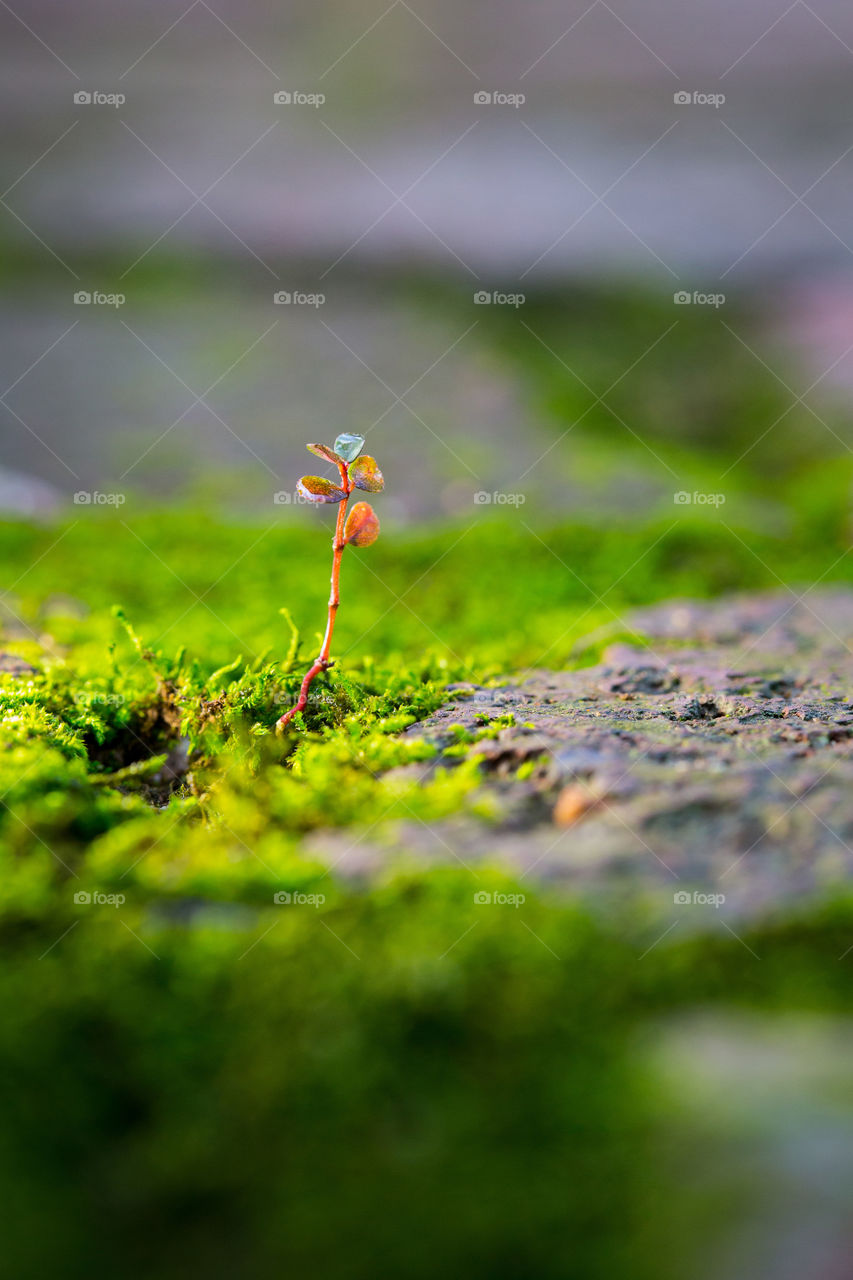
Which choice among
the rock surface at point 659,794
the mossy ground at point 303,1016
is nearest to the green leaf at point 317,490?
the mossy ground at point 303,1016

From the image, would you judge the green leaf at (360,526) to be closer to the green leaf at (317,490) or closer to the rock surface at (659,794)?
the green leaf at (317,490)

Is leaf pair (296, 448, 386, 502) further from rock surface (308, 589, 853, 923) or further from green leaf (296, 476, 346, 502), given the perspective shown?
rock surface (308, 589, 853, 923)

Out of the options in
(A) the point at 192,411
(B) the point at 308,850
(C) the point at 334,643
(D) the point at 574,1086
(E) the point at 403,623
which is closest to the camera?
(D) the point at 574,1086

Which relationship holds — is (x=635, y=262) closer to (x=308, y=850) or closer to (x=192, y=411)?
(x=192, y=411)

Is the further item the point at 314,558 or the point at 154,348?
the point at 154,348

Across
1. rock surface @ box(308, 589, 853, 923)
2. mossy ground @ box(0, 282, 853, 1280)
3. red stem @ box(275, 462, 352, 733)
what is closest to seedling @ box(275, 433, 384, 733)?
red stem @ box(275, 462, 352, 733)

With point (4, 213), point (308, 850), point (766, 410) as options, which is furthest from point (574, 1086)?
point (4, 213)
